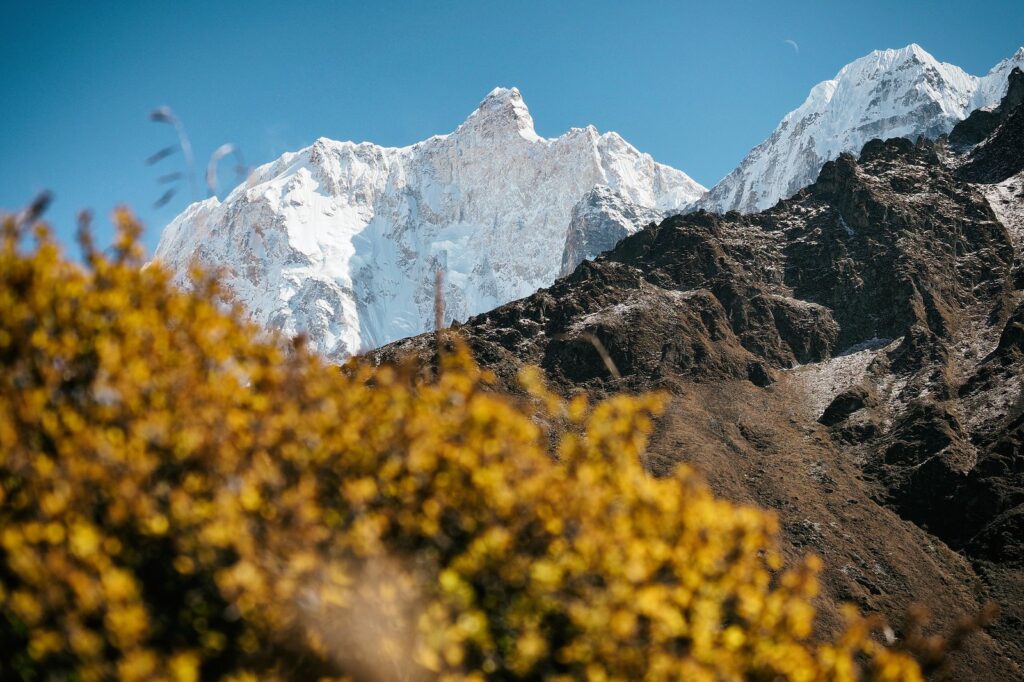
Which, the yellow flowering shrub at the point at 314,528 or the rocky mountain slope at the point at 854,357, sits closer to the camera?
the yellow flowering shrub at the point at 314,528

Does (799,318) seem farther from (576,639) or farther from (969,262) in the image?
(576,639)

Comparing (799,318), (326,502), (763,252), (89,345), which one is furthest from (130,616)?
(763,252)

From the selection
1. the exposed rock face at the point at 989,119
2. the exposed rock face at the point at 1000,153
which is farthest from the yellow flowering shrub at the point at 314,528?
the exposed rock face at the point at 989,119

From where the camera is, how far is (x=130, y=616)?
274 inches

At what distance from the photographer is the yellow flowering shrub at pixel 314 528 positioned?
7.68 meters

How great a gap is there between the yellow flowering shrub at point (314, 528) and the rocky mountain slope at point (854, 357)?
41561 mm

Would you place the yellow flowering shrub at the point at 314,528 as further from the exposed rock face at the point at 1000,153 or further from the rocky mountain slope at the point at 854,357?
the exposed rock face at the point at 1000,153

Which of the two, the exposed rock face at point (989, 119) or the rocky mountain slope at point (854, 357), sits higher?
the exposed rock face at point (989, 119)

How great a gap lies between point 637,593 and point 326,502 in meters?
3.99

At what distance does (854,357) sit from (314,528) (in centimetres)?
12446

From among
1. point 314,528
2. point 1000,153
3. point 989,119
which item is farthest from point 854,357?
point 314,528

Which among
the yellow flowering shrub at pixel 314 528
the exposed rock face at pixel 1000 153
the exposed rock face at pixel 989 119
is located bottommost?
the yellow flowering shrub at pixel 314 528

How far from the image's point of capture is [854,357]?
118000 mm

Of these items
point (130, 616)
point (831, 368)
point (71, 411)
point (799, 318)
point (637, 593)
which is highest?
A: point (799, 318)
